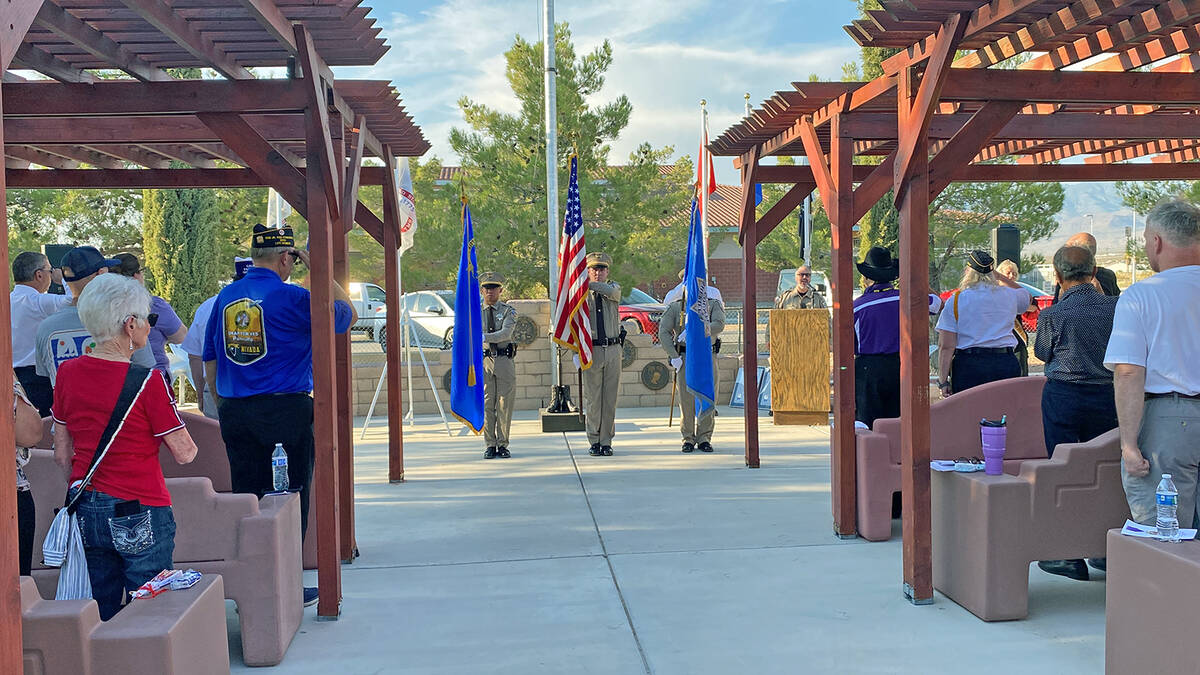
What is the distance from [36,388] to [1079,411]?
6001mm

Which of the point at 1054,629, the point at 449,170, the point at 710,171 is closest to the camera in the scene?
the point at 1054,629

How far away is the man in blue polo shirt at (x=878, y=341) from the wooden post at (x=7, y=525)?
554cm

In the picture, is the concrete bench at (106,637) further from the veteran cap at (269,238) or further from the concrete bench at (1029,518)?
the concrete bench at (1029,518)

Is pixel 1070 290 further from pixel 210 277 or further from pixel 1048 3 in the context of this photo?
pixel 210 277

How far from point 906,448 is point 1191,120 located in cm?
382

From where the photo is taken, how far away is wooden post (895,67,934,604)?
200 inches

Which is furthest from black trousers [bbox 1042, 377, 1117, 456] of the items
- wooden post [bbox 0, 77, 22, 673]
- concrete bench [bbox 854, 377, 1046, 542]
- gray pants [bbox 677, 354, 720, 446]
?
gray pants [bbox 677, 354, 720, 446]

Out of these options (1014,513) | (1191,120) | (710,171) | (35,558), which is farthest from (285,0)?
(710,171)

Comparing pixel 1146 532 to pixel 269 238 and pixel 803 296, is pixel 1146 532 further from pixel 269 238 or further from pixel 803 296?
pixel 803 296

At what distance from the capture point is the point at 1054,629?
4.77m

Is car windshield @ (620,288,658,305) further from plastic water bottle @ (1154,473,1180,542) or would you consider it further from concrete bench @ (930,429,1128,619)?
plastic water bottle @ (1154,473,1180,542)

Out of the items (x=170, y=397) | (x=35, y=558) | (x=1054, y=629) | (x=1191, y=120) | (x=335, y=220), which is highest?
(x=1191, y=120)

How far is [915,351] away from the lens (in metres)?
5.14

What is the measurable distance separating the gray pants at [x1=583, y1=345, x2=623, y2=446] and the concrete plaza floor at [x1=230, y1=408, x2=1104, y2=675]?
1199 millimetres
